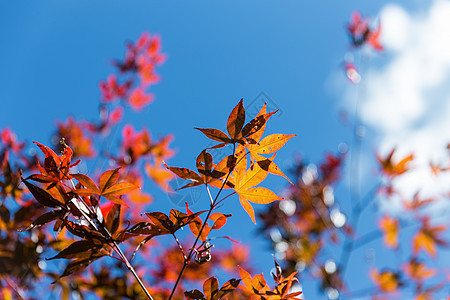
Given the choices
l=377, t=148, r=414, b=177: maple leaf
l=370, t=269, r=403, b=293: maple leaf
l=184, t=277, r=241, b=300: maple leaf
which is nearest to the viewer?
l=184, t=277, r=241, b=300: maple leaf

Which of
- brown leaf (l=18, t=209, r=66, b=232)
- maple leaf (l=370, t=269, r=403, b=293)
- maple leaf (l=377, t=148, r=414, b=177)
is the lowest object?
brown leaf (l=18, t=209, r=66, b=232)

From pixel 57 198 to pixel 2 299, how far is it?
1052 mm

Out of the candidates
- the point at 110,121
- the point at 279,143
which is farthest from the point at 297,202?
the point at 279,143

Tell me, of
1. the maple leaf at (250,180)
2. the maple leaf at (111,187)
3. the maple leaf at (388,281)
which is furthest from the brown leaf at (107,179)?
the maple leaf at (388,281)

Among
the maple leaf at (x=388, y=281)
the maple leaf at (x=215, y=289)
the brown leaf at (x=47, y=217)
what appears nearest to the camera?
the brown leaf at (x=47, y=217)

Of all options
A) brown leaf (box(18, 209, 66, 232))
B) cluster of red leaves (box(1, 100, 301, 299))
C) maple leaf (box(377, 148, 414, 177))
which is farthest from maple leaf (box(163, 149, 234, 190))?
→ maple leaf (box(377, 148, 414, 177))

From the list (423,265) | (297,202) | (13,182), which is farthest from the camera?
(297,202)

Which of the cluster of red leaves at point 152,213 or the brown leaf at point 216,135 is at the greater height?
the brown leaf at point 216,135

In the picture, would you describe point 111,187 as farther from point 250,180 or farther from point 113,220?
point 250,180

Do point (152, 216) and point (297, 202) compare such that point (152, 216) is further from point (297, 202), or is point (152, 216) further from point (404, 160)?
point (297, 202)

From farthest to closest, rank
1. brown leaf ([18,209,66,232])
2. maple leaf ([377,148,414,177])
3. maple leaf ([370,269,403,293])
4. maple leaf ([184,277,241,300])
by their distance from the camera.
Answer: maple leaf ([370,269,403,293]) → maple leaf ([377,148,414,177]) → maple leaf ([184,277,241,300]) → brown leaf ([18,209,66,232])

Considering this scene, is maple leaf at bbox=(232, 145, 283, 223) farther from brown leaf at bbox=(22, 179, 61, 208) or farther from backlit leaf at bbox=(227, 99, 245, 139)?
brown leaf at bbox=(22, 179, 61, 208)

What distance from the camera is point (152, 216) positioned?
708mm

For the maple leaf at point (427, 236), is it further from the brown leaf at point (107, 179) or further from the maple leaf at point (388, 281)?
the brown leaf at point (107, 179)
